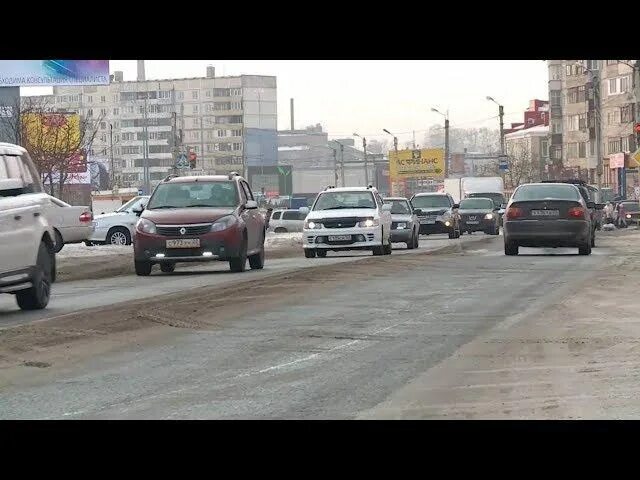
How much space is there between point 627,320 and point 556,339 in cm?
212

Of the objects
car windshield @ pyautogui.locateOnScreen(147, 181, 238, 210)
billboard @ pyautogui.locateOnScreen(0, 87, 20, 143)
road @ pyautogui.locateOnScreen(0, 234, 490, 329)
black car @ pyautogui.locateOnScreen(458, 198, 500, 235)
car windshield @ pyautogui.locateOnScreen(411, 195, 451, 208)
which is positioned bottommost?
black car @ pyautogui.locateOnScreen(458, 198, 500, 235)

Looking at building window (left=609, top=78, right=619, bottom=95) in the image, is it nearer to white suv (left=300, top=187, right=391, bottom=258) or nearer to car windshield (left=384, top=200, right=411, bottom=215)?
car windshield (left=384, top=200, right=411, bottom=215)

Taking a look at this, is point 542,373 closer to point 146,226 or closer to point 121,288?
point 121,288

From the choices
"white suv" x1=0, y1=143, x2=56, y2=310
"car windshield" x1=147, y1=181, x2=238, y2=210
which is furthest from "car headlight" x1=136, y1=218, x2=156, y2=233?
"white suv" x1=0, y1=143, x2=56, y2=310

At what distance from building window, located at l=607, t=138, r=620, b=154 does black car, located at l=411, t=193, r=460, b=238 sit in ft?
231

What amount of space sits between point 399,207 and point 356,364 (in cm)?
2822

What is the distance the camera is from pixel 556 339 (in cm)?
1453

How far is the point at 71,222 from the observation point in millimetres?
34156

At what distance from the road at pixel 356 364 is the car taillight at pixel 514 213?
34.6ft

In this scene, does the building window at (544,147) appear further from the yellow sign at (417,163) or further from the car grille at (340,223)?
the car grille at (340,223)

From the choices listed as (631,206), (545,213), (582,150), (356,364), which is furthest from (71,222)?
(582,150)

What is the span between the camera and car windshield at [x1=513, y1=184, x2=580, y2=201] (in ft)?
105
